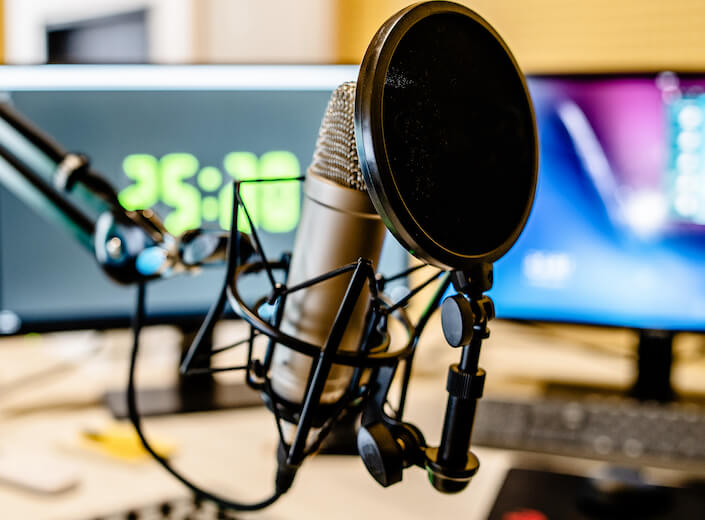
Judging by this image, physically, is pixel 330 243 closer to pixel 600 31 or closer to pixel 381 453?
pixel 381 453

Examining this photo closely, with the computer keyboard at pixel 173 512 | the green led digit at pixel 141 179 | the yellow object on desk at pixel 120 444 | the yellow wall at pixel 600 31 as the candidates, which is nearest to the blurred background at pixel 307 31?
the yellow wall at pixel 600 31

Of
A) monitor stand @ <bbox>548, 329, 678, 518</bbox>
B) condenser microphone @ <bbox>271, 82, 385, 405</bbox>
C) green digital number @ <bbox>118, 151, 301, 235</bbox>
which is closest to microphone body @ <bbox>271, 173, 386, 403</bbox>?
condenser microphone @ <bbox>271, 82, 385, 405</bbox>

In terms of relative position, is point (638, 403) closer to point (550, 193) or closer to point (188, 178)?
point (550, 193)

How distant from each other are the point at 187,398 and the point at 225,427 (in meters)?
0.10

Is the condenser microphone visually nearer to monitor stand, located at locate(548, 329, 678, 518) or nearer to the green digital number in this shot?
monitor stand, located at locate(548, 329, 678, 518)

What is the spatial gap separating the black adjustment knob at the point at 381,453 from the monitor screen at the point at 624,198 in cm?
71

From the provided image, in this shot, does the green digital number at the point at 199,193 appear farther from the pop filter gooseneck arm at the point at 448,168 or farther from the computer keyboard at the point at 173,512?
the pop filter gooseneck arm at the point at 448,168

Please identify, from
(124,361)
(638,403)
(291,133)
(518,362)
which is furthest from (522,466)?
(124,361)

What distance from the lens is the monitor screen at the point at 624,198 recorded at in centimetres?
98

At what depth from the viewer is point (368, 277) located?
1.15 feet

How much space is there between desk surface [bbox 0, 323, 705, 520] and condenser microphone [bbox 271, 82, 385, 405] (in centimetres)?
32

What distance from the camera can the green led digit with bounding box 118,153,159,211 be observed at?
978 millimetres

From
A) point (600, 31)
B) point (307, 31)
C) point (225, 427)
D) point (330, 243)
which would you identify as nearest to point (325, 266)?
point (330, 243)


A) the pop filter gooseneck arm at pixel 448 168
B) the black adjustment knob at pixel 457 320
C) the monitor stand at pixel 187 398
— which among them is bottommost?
the monitor stand at pixel 187 398
